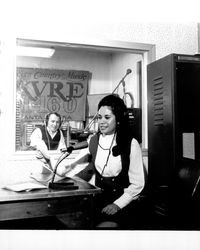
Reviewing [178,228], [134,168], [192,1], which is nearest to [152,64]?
[192,1]

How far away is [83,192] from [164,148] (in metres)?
0.51

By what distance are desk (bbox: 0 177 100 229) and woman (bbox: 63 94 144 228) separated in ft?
0.53

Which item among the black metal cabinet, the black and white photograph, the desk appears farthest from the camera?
the black metal cabinet

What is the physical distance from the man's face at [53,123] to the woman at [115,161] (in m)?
0.21

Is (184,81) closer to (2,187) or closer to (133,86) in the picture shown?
(133,86)

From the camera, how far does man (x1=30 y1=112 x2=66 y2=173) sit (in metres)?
1.30

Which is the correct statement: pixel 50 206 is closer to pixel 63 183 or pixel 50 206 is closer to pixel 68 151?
pixel 63 183

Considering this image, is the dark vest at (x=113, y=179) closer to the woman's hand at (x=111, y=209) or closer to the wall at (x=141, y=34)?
the woman's hand at (x=111, y=209)

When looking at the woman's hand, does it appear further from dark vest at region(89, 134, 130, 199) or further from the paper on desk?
the paper on desk

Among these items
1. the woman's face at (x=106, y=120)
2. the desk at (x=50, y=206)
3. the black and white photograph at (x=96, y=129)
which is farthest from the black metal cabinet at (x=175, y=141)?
the desk at (x=50, y=206)

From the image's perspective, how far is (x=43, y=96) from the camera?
130cm

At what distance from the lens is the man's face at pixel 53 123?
132 cm

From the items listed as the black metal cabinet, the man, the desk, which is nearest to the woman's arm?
the black metal cabinet

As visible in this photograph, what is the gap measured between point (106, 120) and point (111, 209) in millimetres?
415
